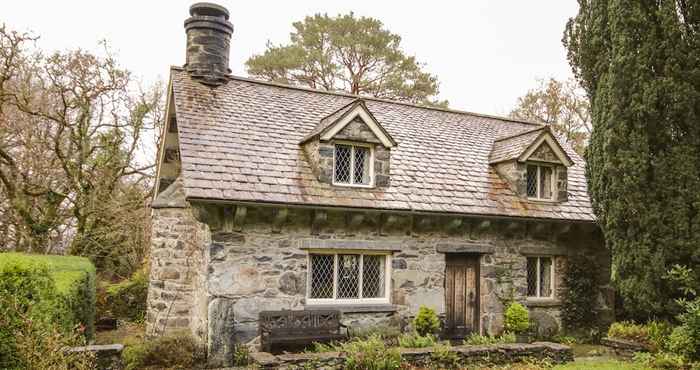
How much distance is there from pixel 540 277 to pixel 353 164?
6150mm

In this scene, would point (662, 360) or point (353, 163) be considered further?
point (353, 163)

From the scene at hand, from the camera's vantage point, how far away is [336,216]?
11094mm

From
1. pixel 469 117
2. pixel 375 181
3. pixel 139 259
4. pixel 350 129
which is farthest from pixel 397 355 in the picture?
pixel 139 259

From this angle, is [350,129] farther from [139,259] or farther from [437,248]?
[139,259]

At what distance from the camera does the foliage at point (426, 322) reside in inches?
435

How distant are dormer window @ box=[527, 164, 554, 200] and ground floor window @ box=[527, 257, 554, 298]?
5.65ft

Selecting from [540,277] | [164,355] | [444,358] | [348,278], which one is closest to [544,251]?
[540,277]

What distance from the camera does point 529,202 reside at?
13273mm

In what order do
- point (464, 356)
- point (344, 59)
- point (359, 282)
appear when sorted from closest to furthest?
point (464, 356) → point (359, 282) → point (344, 59)

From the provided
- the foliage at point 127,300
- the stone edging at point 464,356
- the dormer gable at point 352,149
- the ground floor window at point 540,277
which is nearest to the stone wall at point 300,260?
the ground floor window at point 540,277

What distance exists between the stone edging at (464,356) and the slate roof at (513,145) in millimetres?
5268

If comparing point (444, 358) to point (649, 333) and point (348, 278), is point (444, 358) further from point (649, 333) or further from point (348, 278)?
point (649, 333)

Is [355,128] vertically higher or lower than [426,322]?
higher

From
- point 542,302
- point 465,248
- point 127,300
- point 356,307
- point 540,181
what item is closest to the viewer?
point 356,307
